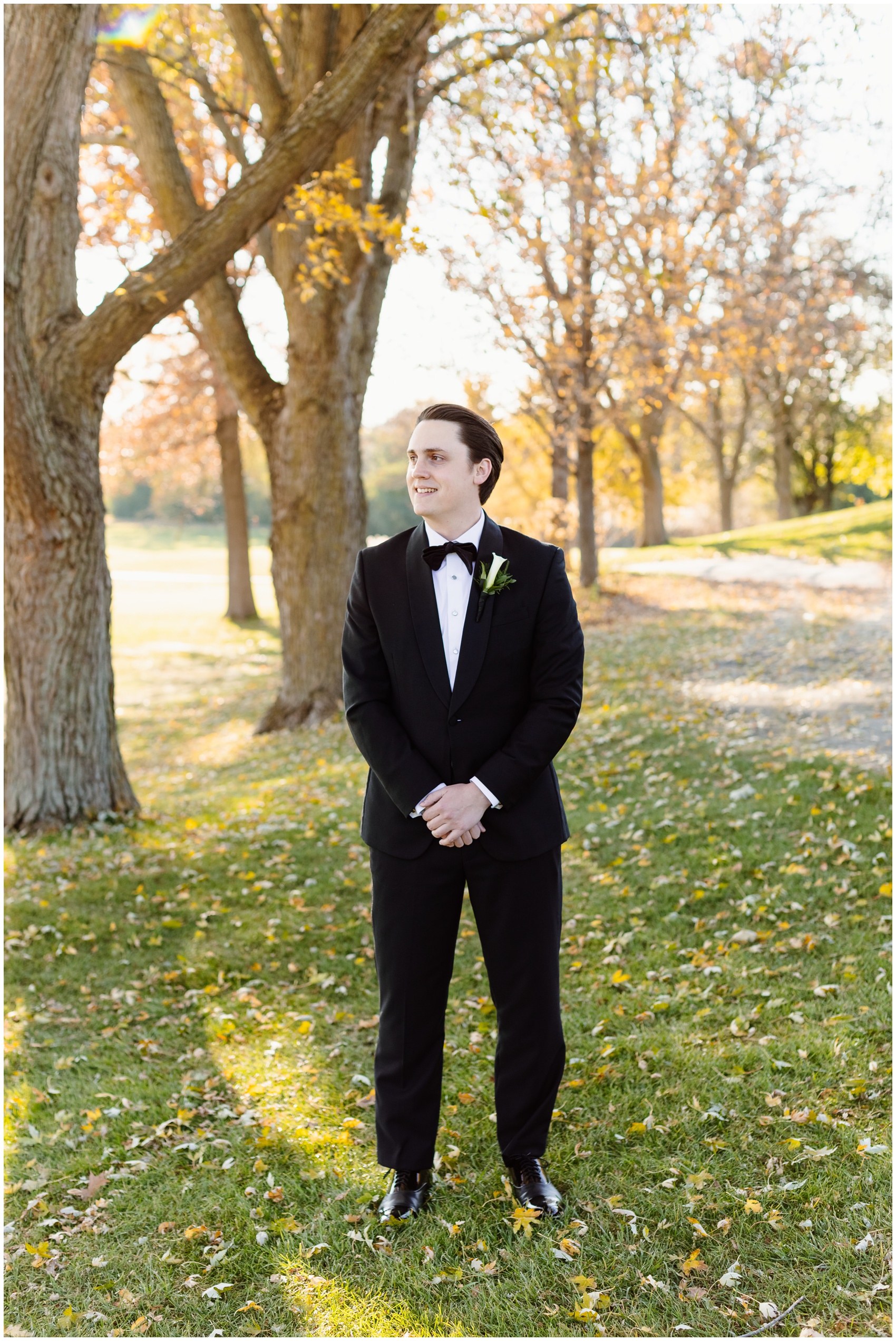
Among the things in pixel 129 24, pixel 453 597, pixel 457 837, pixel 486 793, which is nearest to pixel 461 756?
pixel 486 793

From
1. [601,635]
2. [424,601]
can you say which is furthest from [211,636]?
[424,601]

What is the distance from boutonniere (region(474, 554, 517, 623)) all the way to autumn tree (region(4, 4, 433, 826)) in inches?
197

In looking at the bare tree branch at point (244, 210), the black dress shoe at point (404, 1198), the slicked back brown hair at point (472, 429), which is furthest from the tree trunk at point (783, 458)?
the black dress shoe at point (404, 1198)

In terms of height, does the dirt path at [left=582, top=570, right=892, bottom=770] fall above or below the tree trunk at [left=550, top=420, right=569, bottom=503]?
below

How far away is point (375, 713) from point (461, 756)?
1.05ft

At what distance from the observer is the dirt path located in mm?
9234

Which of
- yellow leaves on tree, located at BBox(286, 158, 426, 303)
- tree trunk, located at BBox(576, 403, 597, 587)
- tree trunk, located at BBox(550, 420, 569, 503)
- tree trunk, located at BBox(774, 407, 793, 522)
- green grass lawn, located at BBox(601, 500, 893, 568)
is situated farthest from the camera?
tree trunk, located at BBox(774, 407, 793, 522)

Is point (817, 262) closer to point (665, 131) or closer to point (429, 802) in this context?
point (665, 131)

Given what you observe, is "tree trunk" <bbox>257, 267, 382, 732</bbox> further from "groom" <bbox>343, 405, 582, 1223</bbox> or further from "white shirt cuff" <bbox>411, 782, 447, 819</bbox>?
"white shirt cuff" <bbox>411, 782, 447, 819</bbox>

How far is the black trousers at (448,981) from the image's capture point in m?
3.36

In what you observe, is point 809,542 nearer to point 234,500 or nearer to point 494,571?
point 234,500

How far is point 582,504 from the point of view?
2084 cm

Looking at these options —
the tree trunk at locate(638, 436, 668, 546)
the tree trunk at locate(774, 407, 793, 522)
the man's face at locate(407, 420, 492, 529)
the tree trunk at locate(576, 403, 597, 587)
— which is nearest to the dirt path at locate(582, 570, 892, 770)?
the tree trunk at locate(576, 403, 597, 587)

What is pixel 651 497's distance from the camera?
1252 inches
